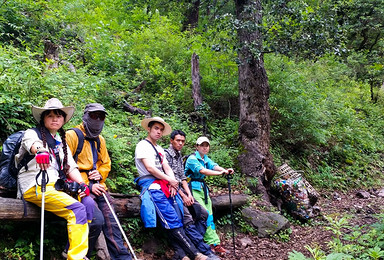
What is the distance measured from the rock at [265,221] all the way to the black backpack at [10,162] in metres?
4.96

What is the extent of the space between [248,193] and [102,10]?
1379 centimetres

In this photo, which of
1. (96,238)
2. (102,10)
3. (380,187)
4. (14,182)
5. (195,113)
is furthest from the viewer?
(102,10)

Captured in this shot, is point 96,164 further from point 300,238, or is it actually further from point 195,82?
point 195,82

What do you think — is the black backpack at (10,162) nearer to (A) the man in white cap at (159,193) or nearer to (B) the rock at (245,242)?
(A) the man in white cap at (159,193)

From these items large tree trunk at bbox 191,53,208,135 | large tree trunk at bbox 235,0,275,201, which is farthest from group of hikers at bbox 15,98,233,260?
large tree trunk at bbox 191,53,208,135

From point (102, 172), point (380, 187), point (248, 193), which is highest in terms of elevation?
point (102, 172)

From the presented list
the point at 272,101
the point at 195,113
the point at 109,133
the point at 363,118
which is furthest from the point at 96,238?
the point at 363,118

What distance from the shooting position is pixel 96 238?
13.3ft

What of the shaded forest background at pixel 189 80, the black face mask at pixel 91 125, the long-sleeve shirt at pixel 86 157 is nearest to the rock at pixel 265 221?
the shaded forest background at pixel 189 80

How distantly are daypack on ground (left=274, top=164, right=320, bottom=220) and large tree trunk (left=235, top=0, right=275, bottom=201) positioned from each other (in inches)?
20.1

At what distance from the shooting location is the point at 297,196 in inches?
312

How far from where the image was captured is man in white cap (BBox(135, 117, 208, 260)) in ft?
15.8

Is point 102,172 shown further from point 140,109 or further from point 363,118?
point 363,118

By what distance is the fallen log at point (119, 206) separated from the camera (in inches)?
140
